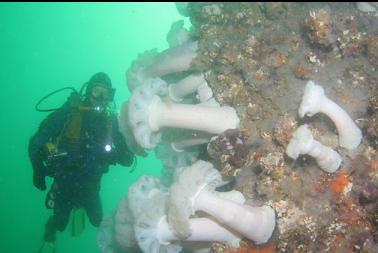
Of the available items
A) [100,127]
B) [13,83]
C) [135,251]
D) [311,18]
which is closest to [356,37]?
[311,18]

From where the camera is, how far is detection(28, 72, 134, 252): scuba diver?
8.20 m

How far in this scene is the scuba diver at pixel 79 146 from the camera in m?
8.20

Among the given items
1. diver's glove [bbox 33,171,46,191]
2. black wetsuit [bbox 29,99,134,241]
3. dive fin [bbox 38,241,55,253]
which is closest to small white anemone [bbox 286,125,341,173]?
black wetsuit [bbox 29,99,134,241]

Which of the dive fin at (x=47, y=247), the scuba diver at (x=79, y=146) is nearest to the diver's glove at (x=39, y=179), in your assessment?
the scuba diver at (x=79, y=146)

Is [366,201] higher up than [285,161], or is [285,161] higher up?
[285,161]

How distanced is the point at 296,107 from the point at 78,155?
553 centimetres

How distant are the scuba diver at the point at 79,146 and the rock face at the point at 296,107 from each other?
10.8 feet

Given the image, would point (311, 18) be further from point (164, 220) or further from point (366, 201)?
point (164, 220)

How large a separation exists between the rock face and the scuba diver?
130 inches

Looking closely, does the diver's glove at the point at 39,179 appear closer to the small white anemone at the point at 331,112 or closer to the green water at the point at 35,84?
the small white anemone at the point at 331,112

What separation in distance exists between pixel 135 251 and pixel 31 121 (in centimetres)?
11197

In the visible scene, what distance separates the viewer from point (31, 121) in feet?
352

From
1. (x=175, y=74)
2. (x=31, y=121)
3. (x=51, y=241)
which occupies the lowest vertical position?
(x=51, y=241)

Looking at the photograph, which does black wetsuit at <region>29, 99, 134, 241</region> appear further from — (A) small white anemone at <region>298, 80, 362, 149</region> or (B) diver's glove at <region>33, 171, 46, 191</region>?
(A) small white anemone at <region>298, 80, 362, 149</region>
